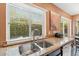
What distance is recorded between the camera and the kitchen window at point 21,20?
1.33m

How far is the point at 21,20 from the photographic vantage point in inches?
56.5

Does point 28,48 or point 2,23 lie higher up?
point 2,23

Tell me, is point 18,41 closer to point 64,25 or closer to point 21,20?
point 21,20

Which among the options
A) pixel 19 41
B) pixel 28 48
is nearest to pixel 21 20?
pixel 19 41

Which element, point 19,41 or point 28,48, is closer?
point 28,48

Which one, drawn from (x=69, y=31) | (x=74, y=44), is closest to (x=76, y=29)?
(x=69, y=31)

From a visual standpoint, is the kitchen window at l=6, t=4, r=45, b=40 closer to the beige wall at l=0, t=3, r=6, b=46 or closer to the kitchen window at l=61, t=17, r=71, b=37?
the beige wall at l=0, t=3, r=6, b=46

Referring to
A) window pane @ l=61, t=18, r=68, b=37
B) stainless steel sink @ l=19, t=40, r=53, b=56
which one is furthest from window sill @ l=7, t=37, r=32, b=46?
window pane @ l=61, t=18, r=68, b=37

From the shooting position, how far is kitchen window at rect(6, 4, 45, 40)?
133cm

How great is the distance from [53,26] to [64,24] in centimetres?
39

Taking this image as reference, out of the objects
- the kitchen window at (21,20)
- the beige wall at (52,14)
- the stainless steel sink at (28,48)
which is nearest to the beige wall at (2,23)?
the kitchen window at (21,20)

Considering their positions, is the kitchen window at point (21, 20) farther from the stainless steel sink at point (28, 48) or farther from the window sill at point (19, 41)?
the stainless steel sink at point (28, 48)

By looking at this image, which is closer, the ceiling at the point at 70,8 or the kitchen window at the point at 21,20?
the kitchen window at the point at 21,20

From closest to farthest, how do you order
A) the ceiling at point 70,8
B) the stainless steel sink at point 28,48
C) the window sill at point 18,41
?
the stainless steel sink at point 28,48 → the window sill at point 18,41 → the ceiling at point 70,8
